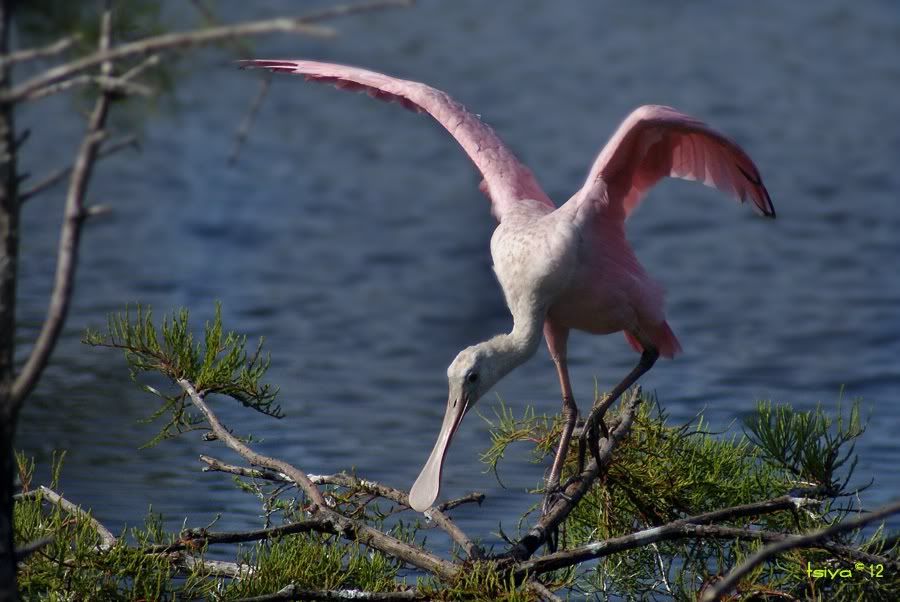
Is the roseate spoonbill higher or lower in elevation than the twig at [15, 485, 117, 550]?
higher

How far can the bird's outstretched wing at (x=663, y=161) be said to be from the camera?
15.3 ft

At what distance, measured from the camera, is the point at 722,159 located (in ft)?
16.5

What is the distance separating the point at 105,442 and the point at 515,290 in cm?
296

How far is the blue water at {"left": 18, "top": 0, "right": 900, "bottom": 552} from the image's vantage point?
697 centimetres

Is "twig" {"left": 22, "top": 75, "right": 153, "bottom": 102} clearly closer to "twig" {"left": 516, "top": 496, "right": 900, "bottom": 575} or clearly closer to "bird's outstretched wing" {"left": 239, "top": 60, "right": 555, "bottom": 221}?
"twig" {"left": 516, "top": 496, "right": 900, "bottom": 575}

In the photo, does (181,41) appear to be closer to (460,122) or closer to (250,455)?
(250,455)

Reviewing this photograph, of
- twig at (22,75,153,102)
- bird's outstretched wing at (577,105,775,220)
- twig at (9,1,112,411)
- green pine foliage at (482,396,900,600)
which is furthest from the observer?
bird's outstretched wing at (577,105,775,220)

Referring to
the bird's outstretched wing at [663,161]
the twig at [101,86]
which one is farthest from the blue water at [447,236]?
the twig at [101,86]

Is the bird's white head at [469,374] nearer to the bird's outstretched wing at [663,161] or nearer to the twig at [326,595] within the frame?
the bird's outstretched wing at [663,161]

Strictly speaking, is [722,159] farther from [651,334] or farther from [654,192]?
[654,192]

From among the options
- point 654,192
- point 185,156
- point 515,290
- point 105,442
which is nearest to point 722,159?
point 515,290

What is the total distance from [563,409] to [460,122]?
117 cm

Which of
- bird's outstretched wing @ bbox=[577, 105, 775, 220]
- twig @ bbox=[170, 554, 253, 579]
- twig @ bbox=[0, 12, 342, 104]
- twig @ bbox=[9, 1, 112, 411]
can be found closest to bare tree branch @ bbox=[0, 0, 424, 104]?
twig @ bbox=[0, 12, 342, 104]

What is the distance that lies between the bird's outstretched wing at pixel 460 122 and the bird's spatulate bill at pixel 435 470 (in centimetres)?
86
